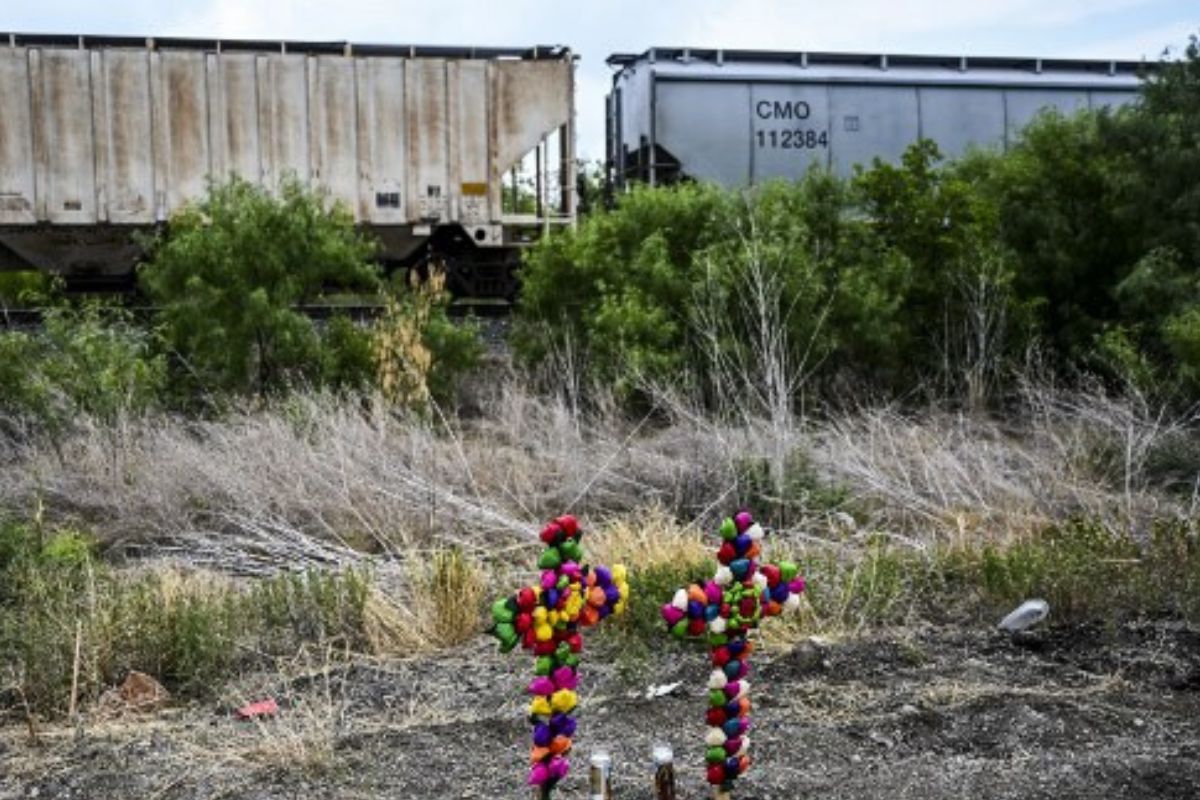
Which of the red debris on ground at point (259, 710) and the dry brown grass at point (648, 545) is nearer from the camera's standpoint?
the red debris on ground at point (259, 710)

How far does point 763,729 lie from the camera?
4.59m

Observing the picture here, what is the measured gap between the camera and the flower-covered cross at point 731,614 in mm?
3346

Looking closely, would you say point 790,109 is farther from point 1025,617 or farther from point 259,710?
point 259,710

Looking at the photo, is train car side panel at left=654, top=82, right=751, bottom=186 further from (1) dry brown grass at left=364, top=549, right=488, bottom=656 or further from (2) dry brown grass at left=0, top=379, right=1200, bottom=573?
(1) dry brown grass at left=364, top=549, right=488, bottom=656

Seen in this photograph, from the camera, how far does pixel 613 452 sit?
8.96m

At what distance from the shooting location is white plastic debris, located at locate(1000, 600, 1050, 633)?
5719mm

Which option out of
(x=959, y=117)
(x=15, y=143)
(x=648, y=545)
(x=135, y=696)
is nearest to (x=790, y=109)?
(x=959, y=117)

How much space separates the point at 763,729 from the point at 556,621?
5.37ft

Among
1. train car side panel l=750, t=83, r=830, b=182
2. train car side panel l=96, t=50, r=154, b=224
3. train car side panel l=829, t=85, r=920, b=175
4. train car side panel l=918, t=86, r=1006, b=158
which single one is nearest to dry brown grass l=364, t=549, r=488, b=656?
train car side panel l=96, t=50, r=154, b=224

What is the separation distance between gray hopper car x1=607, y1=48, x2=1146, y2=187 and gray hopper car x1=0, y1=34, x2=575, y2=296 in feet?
4.16

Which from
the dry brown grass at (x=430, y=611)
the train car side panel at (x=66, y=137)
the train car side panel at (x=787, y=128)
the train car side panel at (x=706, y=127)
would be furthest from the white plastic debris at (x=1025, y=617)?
the train car side panel at (x=66, y=137)

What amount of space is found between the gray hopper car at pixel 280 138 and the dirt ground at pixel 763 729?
41.9 feet

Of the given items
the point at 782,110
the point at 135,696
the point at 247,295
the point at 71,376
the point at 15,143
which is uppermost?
the point at 782,110

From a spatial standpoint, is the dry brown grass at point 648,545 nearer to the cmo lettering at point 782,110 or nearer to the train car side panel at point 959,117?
the cmo lettering at point 782,110
